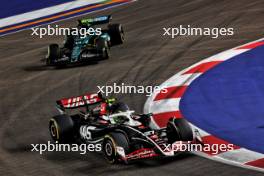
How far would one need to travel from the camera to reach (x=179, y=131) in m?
11.0

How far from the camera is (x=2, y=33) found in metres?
22.5


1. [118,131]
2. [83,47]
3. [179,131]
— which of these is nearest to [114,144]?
[118,131]

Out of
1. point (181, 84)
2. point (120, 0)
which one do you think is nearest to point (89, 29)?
point (181, 84)

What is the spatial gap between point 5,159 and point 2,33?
11.5m

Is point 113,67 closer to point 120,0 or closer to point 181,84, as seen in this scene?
point 181,84
